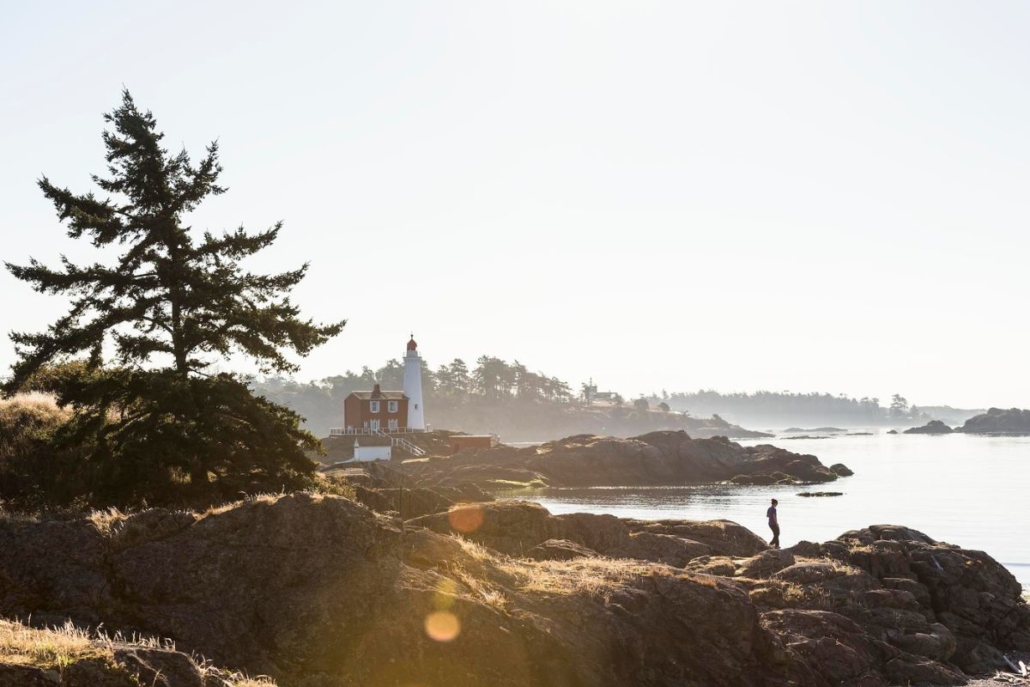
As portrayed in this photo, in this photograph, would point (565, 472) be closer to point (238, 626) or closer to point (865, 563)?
point (865, 563)

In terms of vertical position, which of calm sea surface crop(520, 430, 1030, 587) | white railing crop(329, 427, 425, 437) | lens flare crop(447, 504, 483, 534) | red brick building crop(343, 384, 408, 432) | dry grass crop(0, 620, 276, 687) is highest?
red brick building crop(343, 384, 408, 432)

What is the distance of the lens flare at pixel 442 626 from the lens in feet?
44.7

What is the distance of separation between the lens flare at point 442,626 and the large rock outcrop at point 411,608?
24 millimetres

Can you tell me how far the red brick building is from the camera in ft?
369

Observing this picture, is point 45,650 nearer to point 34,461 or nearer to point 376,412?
point 34,461

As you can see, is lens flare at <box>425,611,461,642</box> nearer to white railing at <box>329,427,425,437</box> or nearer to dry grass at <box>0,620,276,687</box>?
dry grass at <box>0,620,276,687</box>

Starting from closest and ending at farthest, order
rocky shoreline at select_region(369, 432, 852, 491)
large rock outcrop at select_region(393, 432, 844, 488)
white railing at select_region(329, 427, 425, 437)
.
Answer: rocky shoreline at select_region(369, 432, 852, 491) < large rock outcrop at select_region(393, 432, 844, 488) < white railing at select_region(329, 427, 425, 437)

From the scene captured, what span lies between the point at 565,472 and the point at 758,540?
6789cm

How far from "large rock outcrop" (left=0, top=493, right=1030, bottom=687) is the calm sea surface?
25.5 metres

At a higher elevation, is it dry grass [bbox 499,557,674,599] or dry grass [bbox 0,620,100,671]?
dry grass [bbox 0,620,100,671]

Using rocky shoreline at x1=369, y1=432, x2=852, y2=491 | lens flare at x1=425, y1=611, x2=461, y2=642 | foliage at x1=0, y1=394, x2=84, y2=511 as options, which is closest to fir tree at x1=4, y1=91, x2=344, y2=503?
foliage at x1=0, y1=394, x2=84, y2=511

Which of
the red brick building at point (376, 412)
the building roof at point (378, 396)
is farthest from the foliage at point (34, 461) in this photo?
the building roof at point (378, 396)

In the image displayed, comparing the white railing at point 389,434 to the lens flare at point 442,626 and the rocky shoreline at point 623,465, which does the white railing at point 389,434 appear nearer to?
the rocky shoreline at point 623,465

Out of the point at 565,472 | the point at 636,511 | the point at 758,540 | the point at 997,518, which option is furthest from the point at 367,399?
the point at 758,540
